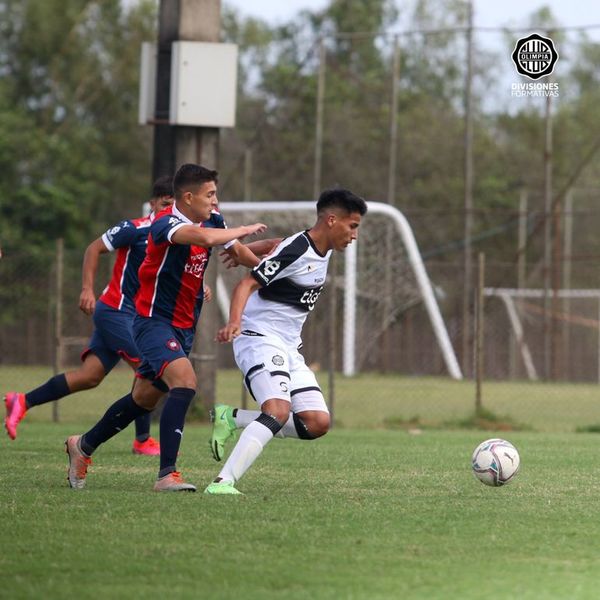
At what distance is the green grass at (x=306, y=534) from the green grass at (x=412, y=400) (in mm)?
7769

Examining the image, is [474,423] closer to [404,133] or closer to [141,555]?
[141,555]

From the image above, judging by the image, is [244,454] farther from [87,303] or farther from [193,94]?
[193,94]

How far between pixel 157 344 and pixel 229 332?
27.7 inches

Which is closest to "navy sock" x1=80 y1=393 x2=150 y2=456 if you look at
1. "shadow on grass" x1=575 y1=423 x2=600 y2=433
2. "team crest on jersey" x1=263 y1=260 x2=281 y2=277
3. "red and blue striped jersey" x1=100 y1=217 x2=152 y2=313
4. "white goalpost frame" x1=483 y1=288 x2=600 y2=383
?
"team crest on jersey" x1=263 y1=260 x2=281 y2=277

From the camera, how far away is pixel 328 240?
327 inches

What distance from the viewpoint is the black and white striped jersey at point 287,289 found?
816cm

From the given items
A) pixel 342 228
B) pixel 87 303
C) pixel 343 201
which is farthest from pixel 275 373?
pixel 87 303

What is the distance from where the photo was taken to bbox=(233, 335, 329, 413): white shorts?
8031 mm

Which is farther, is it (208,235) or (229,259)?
(229,259)

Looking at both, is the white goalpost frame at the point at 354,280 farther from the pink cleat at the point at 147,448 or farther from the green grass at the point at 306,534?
the green grass at the point at 306,534

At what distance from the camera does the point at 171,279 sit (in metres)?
8.30

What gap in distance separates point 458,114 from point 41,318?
18819 mm

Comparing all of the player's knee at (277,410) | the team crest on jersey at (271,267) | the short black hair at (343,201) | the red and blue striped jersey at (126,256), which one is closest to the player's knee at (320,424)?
the player's knee at (277,410)

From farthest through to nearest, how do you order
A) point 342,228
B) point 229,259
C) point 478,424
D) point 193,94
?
1. point 478,424
2. point 193,94
3. point 229,259
4. point 342,228
